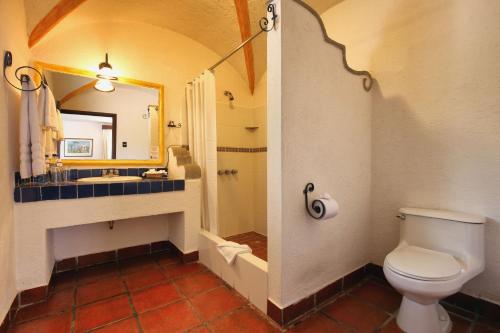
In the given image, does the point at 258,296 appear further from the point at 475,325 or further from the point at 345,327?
the point at 475,325

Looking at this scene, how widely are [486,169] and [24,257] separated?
120 inches

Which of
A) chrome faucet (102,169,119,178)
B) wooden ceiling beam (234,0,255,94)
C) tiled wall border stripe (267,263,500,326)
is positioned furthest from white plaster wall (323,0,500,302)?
chrome faucet (102,169,119,178)

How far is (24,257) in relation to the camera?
1.48 metres

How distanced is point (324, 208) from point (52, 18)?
2448 millimetres

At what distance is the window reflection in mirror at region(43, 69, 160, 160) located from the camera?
80.2 inches

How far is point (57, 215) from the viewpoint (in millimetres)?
1561

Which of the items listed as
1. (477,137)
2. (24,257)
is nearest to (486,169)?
(477,137)

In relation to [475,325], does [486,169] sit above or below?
above

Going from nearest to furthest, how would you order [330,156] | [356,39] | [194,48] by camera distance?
1. [330,156]
2. [356,39]
3. [194,48]

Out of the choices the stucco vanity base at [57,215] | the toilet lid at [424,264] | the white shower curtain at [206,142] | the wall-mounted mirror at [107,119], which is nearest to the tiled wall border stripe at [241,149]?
the white shower curtain at [206,142]

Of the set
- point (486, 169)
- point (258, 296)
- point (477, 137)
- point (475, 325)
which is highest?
point (477, 137)

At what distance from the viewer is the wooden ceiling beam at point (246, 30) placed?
2.18 meters

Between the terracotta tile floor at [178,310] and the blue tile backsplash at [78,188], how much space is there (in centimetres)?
73

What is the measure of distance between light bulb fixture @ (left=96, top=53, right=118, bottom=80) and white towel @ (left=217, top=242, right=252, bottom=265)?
1917 mm
